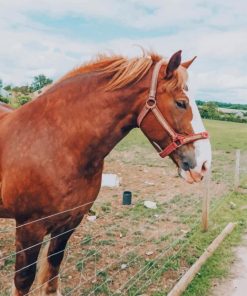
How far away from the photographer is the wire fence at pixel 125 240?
4.11 metres

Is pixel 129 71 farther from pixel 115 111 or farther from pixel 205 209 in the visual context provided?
pixel 205 209

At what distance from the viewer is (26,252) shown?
296 cm

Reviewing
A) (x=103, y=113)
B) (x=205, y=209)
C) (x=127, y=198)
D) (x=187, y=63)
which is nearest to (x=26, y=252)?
(x=103, y=113)

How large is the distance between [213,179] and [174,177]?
0.97 m

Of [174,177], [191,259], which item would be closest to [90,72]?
[191,259]

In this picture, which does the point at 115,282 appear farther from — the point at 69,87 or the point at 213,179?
the point at 213,179

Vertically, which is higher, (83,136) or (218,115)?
(218,115)

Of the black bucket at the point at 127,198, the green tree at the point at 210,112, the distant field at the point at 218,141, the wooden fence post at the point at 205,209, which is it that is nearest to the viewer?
the wooden fence post at the point at 205,209

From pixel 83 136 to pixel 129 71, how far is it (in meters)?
0.58

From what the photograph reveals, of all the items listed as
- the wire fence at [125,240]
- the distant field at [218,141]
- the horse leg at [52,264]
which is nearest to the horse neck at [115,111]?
the wire fence at [125,240]

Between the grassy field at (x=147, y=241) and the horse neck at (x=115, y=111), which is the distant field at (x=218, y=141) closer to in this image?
the grassy field at (x=147, y=241)

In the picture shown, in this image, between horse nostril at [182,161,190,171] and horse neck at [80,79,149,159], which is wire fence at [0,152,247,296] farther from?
horse nostril at [182,161,190,171]

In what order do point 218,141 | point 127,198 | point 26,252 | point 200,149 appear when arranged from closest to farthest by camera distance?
point 200,149
point 26,252
point 127,198
point 218,141

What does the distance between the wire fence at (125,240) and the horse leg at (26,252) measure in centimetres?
4
